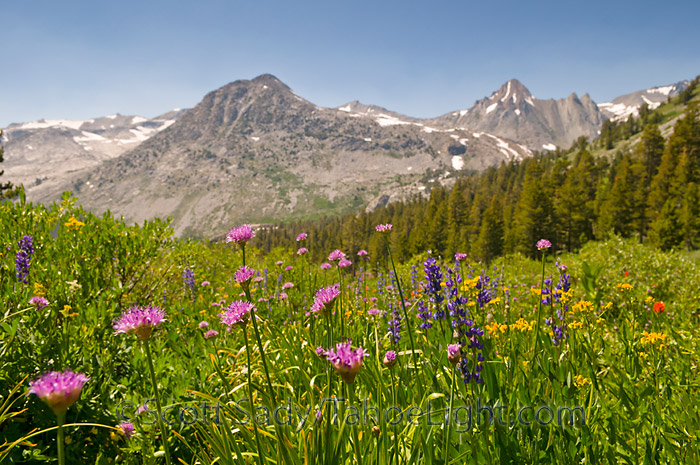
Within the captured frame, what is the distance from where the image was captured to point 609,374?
3236 mm

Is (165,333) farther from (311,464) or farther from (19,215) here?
(311,464)

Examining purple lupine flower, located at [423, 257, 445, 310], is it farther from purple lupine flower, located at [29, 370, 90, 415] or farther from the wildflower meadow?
purple lupine flower, located at [29, 370, 90, 415]

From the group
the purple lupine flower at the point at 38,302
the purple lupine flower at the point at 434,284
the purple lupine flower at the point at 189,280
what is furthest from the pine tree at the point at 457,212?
the purple lupine flower at the point at 38,302

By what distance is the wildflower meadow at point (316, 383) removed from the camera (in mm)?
1752

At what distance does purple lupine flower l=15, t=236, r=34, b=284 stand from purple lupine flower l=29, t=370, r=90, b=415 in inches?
158

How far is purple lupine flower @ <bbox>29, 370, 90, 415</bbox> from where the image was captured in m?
1.00

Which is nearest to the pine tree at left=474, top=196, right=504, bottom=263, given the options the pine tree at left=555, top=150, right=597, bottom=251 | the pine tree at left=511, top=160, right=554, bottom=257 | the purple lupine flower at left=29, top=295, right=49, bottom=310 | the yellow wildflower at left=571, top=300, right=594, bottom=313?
the pine tree at left=511, top=160, right=554, bottom=257

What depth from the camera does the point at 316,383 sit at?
302cm

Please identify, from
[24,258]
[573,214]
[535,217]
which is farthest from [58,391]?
[573,214]

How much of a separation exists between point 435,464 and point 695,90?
21101cm

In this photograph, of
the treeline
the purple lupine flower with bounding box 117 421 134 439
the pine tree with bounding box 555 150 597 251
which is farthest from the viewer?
the pine tree with bounding box 555 150 597 251

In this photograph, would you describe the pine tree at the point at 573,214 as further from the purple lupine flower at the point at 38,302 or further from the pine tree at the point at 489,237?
the purple lupine flower at the point at 38,302

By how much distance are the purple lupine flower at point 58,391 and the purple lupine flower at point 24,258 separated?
401 centimetres


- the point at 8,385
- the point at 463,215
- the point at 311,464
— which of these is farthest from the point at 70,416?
the point at 463,215
